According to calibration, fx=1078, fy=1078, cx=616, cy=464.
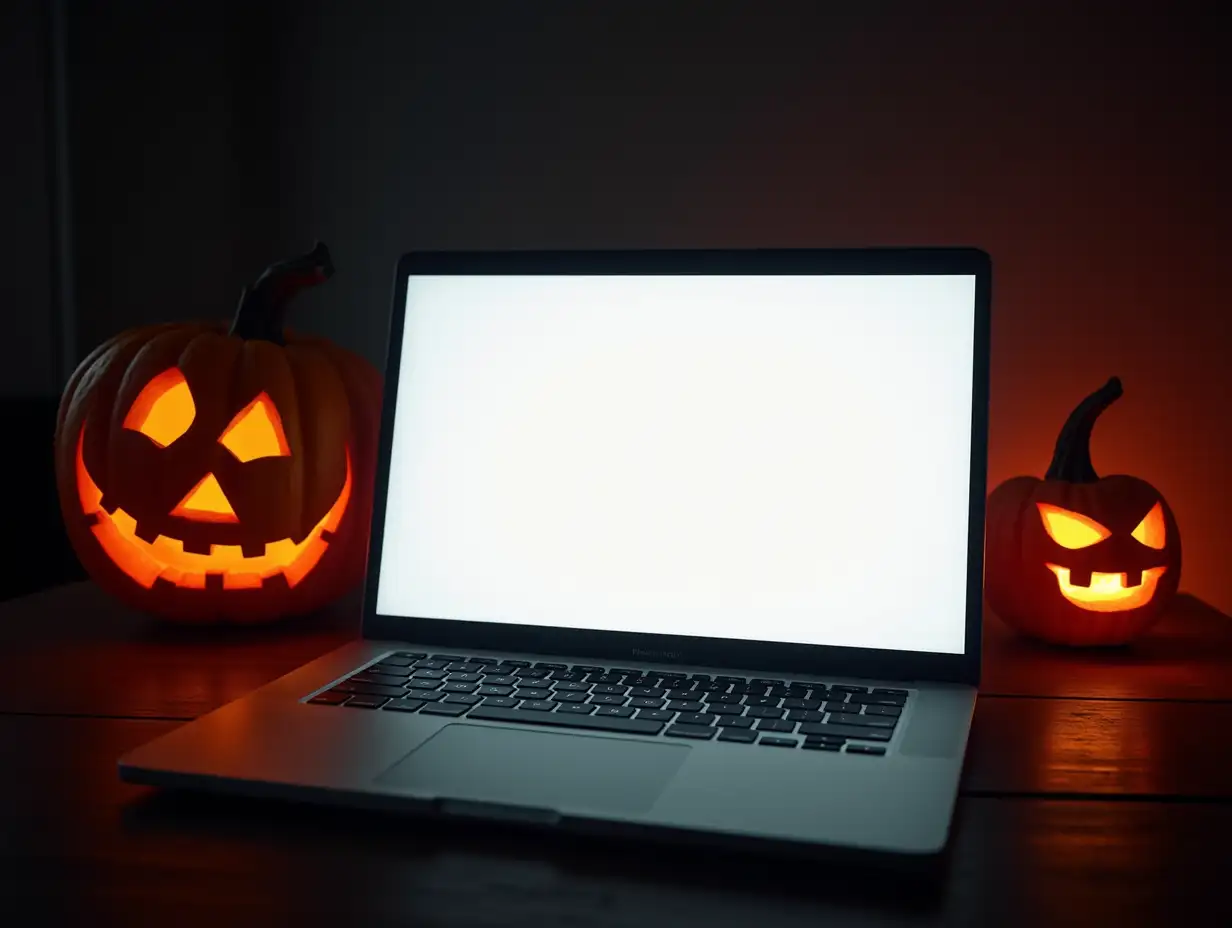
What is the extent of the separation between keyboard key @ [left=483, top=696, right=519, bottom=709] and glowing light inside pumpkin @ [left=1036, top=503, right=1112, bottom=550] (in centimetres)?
49

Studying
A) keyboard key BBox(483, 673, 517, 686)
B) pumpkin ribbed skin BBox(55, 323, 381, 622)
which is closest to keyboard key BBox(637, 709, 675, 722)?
keyboard key BBox(483, 673, 517, 686)

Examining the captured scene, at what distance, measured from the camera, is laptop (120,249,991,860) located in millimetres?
657

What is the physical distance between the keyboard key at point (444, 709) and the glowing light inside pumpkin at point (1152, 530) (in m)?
0.58

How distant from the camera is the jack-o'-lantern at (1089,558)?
2.90ft

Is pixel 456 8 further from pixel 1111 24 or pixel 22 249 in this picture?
pixel 1111 24

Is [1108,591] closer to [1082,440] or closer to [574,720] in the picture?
[1082,440]

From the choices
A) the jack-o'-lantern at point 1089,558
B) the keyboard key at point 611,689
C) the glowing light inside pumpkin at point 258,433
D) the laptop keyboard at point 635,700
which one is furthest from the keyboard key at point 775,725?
the glowing light inside pumpkin at point 258,433

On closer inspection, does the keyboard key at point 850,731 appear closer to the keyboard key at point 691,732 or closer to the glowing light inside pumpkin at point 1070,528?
the keyboard key at point 691,732

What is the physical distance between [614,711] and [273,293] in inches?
20.9

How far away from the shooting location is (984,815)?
0.55m

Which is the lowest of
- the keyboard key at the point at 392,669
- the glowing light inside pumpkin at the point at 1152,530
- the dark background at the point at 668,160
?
the keyboard key at the point at 392,669

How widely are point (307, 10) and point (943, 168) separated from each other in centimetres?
77

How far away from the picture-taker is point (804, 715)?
0.65 m

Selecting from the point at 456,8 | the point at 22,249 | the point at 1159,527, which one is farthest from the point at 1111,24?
the point at 22,249
